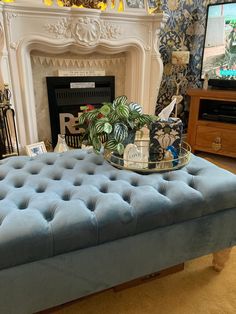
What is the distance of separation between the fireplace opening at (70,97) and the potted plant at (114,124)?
1.33m

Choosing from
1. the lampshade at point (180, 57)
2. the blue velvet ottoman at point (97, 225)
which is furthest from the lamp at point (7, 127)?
the lampshade at point (180, 57)

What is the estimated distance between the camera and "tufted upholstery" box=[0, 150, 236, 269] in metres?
0.86

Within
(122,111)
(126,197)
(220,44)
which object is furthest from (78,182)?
(220,44)

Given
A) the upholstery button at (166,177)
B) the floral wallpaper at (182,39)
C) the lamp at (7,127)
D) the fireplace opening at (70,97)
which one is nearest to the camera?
the upholstery button at (166,177)

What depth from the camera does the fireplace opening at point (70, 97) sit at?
276 cm

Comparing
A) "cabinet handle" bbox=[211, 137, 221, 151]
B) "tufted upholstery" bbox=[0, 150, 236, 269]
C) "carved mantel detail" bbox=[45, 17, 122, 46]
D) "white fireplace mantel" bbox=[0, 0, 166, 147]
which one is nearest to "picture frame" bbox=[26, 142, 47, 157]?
"white fireplace mantel" bbox=[0, 0, 166, 147]

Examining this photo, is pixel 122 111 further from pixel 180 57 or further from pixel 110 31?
pixel 180 57

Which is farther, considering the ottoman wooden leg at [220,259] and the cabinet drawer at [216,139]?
the cabinet drawer at [216,139]

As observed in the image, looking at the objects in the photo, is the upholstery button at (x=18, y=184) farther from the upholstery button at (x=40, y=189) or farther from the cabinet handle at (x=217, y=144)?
the cabinet handle at (x=217, y=144)

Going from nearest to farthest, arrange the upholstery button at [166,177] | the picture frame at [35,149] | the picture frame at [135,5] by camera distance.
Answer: the upholstery button at [166,177]
the picture frame at [35,149]
the picture frame at [135,5]

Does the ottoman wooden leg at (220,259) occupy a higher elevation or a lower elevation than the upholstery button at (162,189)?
lower

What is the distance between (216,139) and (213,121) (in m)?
0.20

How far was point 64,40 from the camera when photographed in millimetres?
Result: 2441

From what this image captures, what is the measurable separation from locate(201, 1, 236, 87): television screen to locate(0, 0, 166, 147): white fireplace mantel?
60 cm
